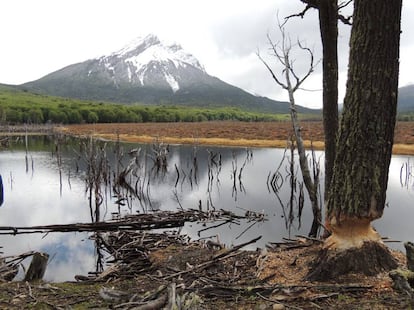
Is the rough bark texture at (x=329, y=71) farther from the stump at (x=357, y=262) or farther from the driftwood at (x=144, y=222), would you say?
the driftwood at (x=144, y=222)

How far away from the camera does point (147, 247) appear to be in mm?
9609

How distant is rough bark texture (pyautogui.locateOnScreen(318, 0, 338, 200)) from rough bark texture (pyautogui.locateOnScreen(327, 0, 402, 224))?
1.80 metres

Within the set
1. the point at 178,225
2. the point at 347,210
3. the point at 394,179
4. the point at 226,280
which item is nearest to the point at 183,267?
the point at 226,280

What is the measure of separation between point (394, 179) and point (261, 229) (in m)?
13.8

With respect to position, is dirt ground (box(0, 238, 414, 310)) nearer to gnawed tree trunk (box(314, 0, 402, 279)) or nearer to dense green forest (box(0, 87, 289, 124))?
gnawed tree trunk (box(314, 0, 402, 279))

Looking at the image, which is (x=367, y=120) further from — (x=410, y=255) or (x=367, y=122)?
(x=410, y=255)

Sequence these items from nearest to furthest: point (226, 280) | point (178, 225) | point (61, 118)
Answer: point (226, 280)
point (178, 225)
point (61, 118)

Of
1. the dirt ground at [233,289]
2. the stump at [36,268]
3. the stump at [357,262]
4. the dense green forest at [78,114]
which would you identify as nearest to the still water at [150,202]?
the stump at [36,268]

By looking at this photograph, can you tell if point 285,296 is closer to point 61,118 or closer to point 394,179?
point 394,179

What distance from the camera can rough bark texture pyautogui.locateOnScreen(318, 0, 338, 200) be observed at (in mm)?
7301

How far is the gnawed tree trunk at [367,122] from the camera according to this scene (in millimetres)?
5363

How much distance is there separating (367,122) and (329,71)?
2246 millimetres

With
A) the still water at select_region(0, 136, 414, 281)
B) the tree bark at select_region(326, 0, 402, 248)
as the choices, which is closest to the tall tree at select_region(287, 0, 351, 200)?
the tree bark at select_region(326, 0, 402, 248)

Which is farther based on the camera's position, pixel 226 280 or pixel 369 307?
pixel 226 280
